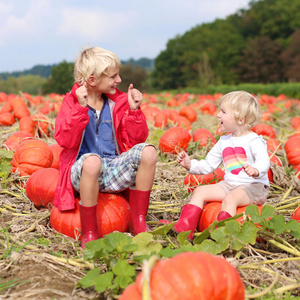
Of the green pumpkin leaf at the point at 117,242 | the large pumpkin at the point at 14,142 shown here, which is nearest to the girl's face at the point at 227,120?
the green pumpkin leaf at the point at 117,242

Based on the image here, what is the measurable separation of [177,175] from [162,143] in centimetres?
81

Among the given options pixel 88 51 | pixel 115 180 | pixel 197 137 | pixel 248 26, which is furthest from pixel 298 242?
pixel 248 26

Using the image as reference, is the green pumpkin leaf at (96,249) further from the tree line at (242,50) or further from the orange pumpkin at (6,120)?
the tree line at (242,50)

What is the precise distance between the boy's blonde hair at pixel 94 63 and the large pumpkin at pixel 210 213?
4.28ft

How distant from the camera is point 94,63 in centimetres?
298

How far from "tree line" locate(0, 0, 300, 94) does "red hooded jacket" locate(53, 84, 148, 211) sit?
123 feet

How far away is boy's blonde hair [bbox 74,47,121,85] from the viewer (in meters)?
2.98

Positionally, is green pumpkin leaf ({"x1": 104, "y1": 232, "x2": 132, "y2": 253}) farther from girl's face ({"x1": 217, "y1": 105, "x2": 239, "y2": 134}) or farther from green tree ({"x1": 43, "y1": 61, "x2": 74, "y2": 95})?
green tree ({"x1": 43, "y1": 61, "x2": 74, "y2": 95})

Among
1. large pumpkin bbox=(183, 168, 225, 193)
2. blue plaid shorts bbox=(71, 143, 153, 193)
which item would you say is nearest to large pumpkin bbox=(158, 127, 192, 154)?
large pumpkin bbox=(183, 168, 225, 193)

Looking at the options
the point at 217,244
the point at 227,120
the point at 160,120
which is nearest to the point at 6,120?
the point at 160,120

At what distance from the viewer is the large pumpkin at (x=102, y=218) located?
291 cm

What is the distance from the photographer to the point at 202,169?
323 centimetres

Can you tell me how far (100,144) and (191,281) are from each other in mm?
1813

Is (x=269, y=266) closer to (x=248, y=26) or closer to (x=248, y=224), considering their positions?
(x=248, y=224)
